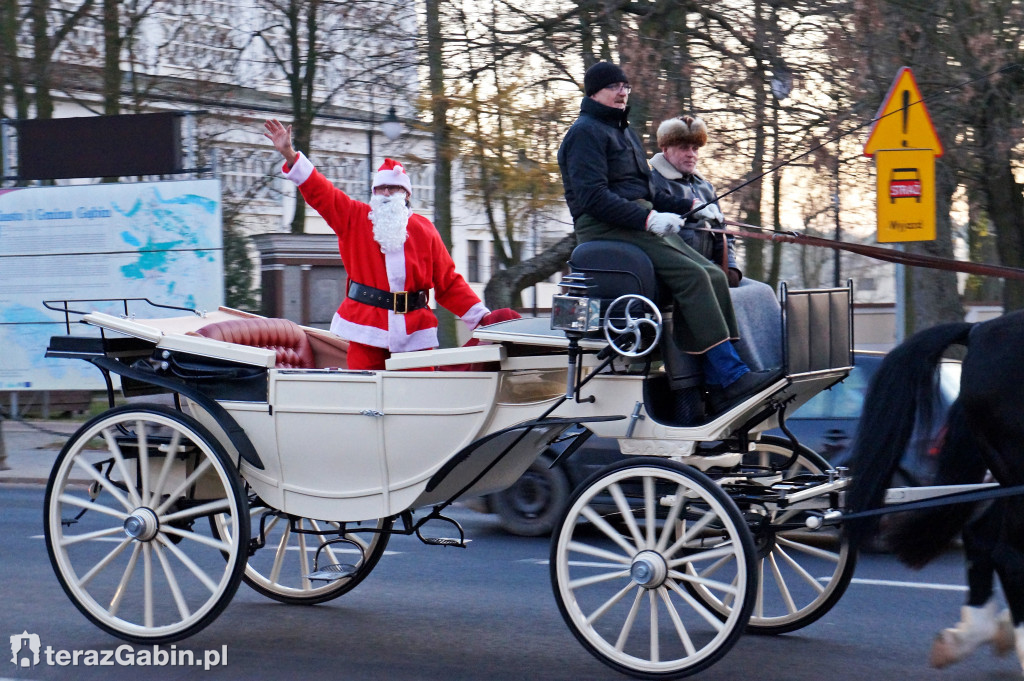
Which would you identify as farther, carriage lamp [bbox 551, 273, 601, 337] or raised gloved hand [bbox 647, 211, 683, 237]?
raised gloved hand [bbox 647, 211, 683, 237]

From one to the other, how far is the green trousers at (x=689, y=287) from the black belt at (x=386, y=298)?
3.47 feet

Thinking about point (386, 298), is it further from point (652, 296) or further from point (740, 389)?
point (740, 389)

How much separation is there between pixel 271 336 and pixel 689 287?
2.10 meters

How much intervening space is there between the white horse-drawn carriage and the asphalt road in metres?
0.22

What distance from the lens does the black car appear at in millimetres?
7125

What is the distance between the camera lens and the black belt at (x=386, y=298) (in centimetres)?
552

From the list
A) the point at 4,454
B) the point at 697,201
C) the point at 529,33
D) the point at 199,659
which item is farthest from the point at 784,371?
the point at 4,454

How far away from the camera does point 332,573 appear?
538 cm

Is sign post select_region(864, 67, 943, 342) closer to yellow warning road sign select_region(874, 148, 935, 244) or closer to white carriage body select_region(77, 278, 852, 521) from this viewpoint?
yellow warning road sign select_region(874, 148, 935, 244)

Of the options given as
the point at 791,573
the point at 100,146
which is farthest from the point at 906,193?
the point at 100,146

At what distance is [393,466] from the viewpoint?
16.6 ft

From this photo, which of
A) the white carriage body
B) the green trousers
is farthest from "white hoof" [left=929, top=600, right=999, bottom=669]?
the green trousers

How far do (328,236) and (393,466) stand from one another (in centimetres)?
1074

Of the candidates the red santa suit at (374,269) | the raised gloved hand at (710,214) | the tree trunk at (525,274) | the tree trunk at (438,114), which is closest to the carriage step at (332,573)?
the red santa suit at (374,269)
